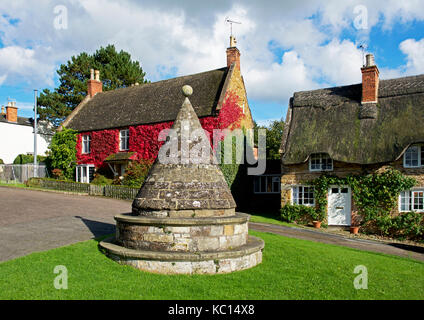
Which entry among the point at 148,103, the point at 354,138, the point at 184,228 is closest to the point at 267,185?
the point at 354,138

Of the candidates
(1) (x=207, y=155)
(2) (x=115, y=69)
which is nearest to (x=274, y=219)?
(1) (x=207, y=155)

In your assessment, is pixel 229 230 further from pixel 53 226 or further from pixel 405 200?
pixel 405 200

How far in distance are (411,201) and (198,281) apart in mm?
14561

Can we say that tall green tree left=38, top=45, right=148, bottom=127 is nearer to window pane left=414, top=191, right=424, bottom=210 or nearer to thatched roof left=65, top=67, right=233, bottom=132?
thatched roof left=65, top=67, right=233, bottom=132

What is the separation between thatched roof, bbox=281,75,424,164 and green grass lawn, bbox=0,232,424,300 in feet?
32.4

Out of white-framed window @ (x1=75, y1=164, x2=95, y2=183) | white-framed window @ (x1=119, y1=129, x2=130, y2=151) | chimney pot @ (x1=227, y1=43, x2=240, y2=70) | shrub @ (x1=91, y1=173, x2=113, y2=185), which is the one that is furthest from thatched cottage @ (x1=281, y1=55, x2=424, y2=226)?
white-framed window @ (x1=75, y1=164, x2=95, y2=183)

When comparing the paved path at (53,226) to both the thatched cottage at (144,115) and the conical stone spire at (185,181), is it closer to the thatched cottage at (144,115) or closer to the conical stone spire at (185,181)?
the conical stone spire at (185,181)

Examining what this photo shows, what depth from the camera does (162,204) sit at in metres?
8.02

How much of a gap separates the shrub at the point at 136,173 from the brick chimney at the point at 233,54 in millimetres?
9765

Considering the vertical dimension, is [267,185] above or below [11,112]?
below

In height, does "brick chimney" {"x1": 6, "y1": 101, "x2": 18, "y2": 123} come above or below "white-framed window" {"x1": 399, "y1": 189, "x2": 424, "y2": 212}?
above

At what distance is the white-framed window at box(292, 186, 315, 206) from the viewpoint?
64.2 ft

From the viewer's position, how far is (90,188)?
23.9 m

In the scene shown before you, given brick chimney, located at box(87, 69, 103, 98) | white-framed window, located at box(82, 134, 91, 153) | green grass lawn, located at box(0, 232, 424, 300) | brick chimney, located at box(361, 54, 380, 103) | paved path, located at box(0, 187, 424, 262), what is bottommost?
green grass lawn, located at box(0, 232, 424, 300)
